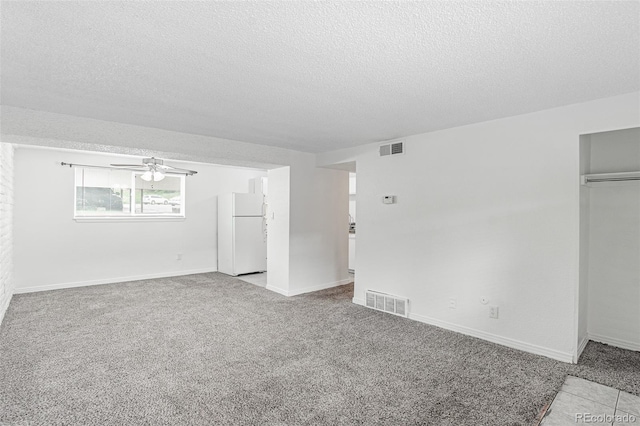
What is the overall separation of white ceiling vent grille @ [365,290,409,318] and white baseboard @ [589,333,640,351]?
1.87 m

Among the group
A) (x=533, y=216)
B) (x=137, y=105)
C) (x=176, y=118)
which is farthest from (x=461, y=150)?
(x=137, y=105)

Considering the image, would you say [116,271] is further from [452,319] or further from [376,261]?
[452,319]

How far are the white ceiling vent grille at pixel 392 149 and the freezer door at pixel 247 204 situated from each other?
11.4 ft

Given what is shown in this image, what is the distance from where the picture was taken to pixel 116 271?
603cm

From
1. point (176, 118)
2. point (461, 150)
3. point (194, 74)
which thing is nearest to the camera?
point (194, 74)

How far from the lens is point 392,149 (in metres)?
4.27

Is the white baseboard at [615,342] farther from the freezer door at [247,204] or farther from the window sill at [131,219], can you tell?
the window sill at [131,219]

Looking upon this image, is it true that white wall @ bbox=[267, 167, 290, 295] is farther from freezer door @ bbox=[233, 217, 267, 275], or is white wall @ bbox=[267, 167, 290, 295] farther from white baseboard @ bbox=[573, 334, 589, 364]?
white baseboard @ bbox=[573, 334, 589, 364]

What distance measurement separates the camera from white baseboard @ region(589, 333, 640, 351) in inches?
124

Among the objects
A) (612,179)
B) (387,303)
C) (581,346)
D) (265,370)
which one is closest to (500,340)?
(581,346)

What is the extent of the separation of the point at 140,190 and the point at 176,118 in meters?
3.80

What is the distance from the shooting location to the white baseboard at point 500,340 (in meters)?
2.93

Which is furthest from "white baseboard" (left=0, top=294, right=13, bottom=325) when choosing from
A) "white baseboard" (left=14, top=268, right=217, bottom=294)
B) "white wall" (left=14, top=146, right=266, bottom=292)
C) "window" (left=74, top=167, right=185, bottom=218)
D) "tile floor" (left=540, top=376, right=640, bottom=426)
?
"tile floor" (left=540, top=376, right=640, bottom=426)

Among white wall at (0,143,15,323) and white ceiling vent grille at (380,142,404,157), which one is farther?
white ceiling vent grille at (380,142,404,157)
